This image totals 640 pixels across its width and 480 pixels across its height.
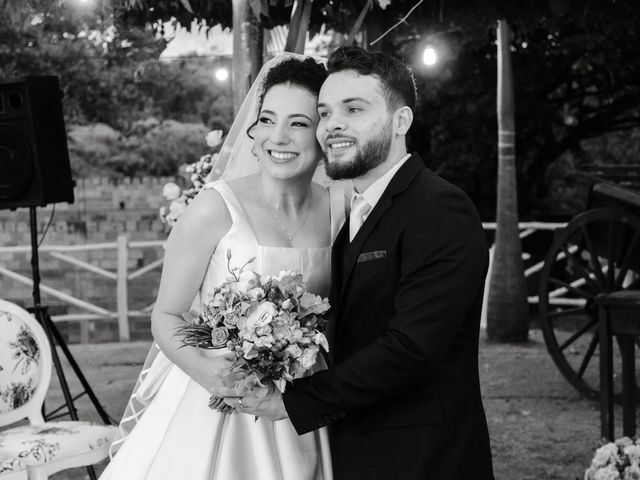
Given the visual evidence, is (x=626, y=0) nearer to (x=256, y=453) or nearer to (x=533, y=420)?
(x=533, y=420)

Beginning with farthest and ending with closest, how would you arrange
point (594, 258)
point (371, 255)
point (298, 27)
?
point (594, 258) → point (298, 27) → point (371, 255)

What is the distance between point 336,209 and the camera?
2.80m

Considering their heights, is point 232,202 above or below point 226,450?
above

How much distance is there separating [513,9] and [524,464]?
246cm

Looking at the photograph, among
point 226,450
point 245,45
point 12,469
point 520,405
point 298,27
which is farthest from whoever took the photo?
point 520,405

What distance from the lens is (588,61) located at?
11.5m

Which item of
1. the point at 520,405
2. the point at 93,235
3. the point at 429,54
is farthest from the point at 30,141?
the point at 93,235

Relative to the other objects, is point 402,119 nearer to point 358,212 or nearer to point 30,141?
point 358,212

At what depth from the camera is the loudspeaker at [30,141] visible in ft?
15.4

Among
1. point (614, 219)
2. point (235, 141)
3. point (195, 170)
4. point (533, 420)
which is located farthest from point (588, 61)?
point (235, 141)

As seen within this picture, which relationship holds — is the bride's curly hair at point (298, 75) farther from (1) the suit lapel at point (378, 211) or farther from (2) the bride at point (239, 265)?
(1) the suit lapel at point (378, 211)

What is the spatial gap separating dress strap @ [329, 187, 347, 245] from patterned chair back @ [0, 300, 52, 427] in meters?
1.74

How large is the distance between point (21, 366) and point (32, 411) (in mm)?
203

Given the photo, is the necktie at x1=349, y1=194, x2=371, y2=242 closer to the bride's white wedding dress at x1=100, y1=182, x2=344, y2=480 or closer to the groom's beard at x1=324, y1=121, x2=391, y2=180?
the groom's beard at x1=324, y1=121, x2=391, y2=180
